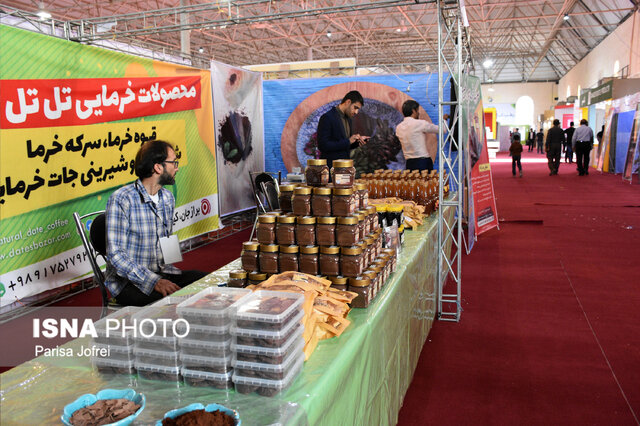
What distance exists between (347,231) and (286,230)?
0.27 meters

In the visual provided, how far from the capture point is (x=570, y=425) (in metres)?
2.50

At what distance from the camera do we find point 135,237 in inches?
110

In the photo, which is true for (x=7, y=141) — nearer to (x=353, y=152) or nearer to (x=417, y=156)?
A: (x=417, y=156)

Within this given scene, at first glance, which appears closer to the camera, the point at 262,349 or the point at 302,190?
the point at 262,349

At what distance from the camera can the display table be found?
1290 millimetres

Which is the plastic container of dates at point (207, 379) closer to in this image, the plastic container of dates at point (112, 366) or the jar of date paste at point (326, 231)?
the plastic container of dates at point (112, 366)

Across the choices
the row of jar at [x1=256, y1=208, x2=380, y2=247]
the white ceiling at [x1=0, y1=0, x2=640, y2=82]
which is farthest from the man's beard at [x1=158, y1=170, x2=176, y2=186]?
the white ceiling at [x1=0, y1=0, x2=640, y2=82]

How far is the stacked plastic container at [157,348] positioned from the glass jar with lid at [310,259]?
32.2 inches

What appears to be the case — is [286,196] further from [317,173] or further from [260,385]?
[260,385]

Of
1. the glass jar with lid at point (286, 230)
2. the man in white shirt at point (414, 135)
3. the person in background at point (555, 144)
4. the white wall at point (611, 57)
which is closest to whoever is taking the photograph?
the glass jar with lid at point (286, 230)

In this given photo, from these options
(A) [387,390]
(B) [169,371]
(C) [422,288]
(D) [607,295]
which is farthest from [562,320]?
(B) [169,371]

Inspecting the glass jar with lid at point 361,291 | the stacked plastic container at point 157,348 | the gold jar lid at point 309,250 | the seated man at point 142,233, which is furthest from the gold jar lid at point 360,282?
the seated man at point 142,233

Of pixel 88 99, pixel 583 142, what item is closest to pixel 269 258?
pixel 88 99

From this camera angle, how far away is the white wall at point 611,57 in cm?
1623
